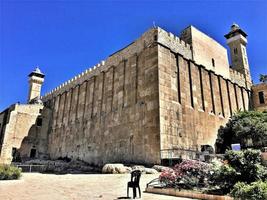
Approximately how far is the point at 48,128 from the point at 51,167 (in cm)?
1447

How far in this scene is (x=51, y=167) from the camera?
80.0 ft

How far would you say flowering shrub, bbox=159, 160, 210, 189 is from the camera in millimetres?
9062

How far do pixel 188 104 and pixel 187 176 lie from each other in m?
13.5

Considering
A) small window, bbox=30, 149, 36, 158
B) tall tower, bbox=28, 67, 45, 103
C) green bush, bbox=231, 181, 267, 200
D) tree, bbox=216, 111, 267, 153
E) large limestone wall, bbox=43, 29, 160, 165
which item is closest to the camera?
green bush, bbox=231, 181, 267, 200

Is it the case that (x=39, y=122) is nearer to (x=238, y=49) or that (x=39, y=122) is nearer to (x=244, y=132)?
(x=244, y=132)

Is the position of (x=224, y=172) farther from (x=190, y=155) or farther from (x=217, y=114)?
(x=217, y=114)

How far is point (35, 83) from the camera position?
45844 mm

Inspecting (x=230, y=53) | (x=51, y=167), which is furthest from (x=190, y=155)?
(x=230, y=53)

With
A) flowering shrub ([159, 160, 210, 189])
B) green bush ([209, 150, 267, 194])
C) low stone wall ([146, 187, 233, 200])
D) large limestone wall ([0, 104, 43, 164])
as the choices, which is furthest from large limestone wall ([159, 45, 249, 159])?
large limestone wall ([0, 104, 43, 164])

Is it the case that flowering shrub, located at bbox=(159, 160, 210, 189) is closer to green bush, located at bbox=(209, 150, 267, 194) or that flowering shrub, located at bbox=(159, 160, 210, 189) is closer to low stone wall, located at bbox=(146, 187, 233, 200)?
low stone wall, located at bbox=(146, 187, 233, 200)

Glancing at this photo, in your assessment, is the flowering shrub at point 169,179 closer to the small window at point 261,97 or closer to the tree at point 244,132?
the tree at point 244,132

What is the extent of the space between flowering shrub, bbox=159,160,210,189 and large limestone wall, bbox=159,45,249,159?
28.6 feet

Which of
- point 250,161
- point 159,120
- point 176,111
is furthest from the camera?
point 176,111

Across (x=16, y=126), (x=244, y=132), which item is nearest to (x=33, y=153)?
(x=16, y=126)
